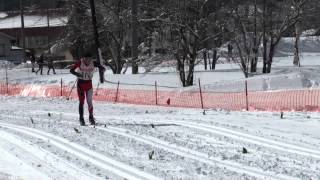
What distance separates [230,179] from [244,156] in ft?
4.97

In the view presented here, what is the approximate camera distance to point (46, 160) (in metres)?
8.98

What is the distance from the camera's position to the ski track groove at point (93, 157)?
7.97 m

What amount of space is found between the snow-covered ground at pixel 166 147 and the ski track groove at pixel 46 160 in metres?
0.01

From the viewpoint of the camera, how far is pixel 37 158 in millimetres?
9148

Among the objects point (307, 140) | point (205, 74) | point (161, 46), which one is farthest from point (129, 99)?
point (307, 140)

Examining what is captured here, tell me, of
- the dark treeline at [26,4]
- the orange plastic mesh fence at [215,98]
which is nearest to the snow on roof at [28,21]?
the dark treeline at [26,4]

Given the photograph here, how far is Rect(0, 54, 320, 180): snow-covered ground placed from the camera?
26.8 ft

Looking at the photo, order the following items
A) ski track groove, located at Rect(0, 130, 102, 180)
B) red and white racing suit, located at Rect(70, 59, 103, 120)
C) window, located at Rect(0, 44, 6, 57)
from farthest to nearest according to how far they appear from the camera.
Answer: window, located at Rect(0, 44, 6, 57), red and white racing suit, located at Rect(70, 59, 103, 120), ski track groove, located at Rect(0, 130, 102, 180)

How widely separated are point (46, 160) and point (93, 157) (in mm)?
716

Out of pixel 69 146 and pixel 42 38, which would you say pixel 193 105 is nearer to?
pixel 69 146

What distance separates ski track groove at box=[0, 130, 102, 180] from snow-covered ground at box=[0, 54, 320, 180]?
0.04 feet

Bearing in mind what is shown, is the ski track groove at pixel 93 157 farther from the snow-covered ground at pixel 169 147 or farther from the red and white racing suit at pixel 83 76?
the red and white racing suit at pixel 83 76

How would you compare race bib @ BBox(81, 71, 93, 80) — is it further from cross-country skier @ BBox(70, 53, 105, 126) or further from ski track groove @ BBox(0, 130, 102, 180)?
ski track groove @ BBox(0, 130, 102, 180)

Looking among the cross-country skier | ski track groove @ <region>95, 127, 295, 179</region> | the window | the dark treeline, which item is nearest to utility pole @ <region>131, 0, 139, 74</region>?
the cross-country skier
